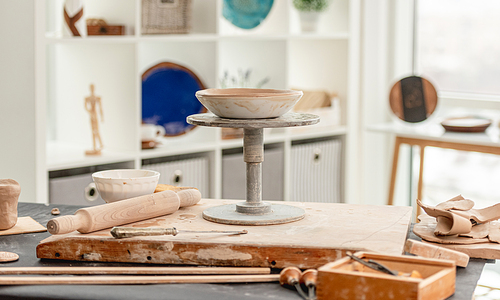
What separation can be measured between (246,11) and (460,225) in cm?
193

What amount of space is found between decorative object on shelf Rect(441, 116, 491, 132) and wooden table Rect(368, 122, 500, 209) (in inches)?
0.9

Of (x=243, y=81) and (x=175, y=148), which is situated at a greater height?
(x=243, y=81)

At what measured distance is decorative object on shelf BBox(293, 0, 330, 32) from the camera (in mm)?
3162

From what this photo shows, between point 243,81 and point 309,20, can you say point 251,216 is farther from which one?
point 309,20

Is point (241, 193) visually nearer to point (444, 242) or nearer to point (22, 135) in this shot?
Answer: point (22, 135)

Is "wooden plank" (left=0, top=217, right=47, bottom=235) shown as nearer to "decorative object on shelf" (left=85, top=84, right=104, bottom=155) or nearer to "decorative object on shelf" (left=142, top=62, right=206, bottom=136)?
"decorative object on shelf" (left=85, top=84, right=104, bottom=155)

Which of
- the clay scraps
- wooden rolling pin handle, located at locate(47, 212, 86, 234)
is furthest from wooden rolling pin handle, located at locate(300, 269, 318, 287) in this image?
wooden rolling pin handle, located at locate(47, 212, 86, 234)

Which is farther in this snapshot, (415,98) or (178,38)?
(415,98)

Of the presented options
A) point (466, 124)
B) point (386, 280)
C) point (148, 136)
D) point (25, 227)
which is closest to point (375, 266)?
point (386, 280)

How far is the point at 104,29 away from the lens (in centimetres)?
253

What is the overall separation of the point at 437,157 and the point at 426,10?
822mm

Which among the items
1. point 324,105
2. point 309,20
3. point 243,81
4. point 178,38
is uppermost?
point 309,20

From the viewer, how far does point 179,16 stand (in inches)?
106

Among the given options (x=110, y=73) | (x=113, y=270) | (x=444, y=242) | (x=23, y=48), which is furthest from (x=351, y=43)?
(x=113, y=270)
